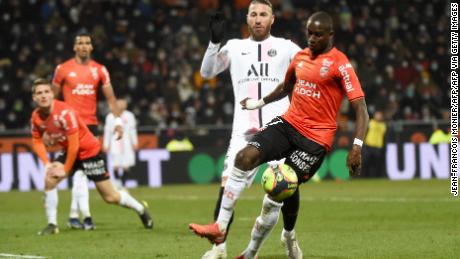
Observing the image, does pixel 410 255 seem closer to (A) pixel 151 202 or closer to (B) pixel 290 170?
(B) pixel 290 170

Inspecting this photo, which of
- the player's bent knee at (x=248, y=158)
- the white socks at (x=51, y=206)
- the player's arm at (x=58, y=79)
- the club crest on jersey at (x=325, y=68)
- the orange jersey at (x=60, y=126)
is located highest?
the club crest on jersey at (x=325, y=68)

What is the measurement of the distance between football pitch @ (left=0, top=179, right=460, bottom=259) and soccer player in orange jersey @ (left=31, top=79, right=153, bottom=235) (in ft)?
1.62

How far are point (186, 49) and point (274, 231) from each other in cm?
1726

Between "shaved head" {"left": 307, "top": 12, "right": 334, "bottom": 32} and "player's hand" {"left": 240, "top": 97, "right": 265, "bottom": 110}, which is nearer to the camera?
"shaved head" {"left": 307, "top": 12, "right": 334, "bottom": 32}

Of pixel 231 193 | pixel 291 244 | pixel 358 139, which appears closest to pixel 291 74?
pixel 358 139

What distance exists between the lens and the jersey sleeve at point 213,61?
9492 mm

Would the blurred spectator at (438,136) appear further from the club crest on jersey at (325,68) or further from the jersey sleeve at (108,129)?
the club crest on jersey at (325,68)

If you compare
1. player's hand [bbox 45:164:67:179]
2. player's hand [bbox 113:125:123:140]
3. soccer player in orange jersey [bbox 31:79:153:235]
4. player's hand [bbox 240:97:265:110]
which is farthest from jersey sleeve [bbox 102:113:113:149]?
player's hand [bbox 240:97:265:110]

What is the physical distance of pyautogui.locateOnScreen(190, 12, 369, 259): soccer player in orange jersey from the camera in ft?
28.3

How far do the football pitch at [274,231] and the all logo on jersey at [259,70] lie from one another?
191 centimetres

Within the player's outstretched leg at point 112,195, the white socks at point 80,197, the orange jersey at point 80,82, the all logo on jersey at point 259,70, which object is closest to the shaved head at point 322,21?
the all logo on jersey at point 259,70

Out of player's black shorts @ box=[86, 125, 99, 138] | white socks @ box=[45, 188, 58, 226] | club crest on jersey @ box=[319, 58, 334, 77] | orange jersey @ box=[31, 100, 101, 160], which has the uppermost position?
club crest on jersey @ box=[319, 58, 334, 77]

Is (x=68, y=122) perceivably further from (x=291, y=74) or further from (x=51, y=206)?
(x=291, y=74)

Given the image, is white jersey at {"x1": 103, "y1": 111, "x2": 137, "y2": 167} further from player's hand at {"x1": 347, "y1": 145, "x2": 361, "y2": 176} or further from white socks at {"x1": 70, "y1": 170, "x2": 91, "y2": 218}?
player's hand at {"x1": 347, "y1": 145, "x2": 361, "y2": 176}
